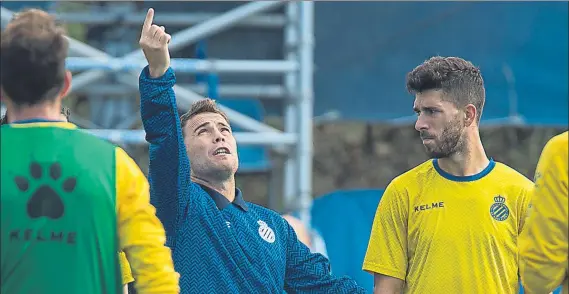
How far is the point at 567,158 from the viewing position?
3.09m

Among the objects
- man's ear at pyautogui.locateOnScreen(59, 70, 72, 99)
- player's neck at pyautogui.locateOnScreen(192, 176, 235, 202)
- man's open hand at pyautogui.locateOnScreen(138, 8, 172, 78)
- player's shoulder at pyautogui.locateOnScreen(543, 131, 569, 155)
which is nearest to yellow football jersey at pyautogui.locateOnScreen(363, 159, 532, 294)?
player's neck at pyautogui.locateOnScreen(192, 176, 235, 202)

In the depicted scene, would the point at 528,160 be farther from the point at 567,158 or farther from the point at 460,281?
the point at 567,158

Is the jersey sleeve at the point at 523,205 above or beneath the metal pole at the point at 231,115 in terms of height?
beneath

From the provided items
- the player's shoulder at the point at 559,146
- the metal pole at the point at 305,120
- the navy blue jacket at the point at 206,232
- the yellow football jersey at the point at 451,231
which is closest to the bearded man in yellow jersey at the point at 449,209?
the yellow football jersey at the point at 451,231

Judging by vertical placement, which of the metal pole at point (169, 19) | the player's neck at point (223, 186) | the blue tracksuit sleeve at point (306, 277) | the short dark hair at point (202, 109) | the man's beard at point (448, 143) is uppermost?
the metal pole at point (169, 19)

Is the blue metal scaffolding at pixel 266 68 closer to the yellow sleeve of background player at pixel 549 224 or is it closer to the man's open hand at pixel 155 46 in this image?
the man's open hand at pixel 155 46

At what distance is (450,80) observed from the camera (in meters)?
4.20

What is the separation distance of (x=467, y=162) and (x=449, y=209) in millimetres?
218

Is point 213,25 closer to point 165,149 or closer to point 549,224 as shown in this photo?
point 165,149

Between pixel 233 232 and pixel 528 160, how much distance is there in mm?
6454

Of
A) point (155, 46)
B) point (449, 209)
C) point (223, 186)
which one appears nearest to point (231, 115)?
point (223, 186)

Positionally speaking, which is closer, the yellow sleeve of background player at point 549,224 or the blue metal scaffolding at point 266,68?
the yellow sleeve of background player at point 549,224

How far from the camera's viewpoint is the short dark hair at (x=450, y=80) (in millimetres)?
4180

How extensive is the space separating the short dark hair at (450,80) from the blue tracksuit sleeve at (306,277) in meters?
0.78
